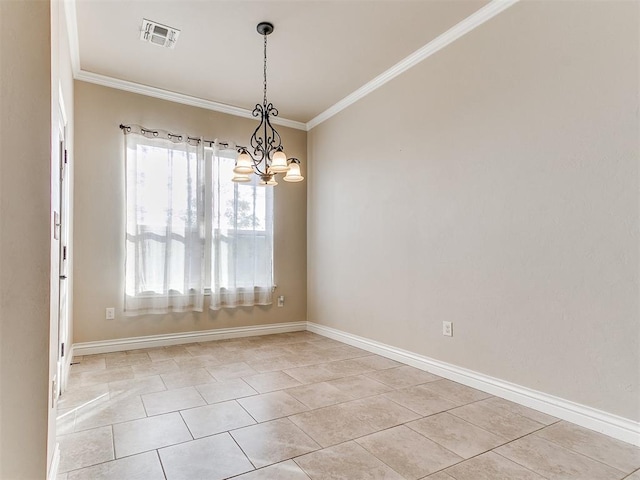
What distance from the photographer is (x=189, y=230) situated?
4266 mm

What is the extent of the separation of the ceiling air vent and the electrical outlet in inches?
129

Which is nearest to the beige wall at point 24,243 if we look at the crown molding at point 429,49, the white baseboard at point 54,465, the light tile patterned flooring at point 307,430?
the white baseboard at point 54,465

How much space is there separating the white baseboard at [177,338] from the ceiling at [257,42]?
2749 mm

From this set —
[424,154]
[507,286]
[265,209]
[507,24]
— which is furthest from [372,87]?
[507,286]

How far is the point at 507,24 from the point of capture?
268cm

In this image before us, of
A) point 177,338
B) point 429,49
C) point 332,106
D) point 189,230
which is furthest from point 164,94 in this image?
point 429,49

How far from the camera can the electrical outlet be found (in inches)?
121

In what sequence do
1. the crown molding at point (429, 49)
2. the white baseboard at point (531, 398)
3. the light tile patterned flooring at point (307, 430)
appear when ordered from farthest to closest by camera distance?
the crown molding at point (429, 49), the white baseboard at point (531, 398), the light tile patterned flooring at point (307, 430)

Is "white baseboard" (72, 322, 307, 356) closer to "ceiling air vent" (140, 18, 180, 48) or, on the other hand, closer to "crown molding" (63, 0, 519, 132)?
"crown molding" (63, 0, 519, 132)

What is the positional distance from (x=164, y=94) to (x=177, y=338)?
2.75 m

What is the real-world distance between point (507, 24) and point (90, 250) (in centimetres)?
417

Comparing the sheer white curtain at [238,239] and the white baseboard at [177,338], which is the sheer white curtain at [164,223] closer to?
the sheer white curtain at [238,239]

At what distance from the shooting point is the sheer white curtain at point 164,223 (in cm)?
399

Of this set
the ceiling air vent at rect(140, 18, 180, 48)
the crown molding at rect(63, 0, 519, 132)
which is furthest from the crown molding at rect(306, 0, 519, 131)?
the ceiling air vent at rect(140, 18, 180, 48)
